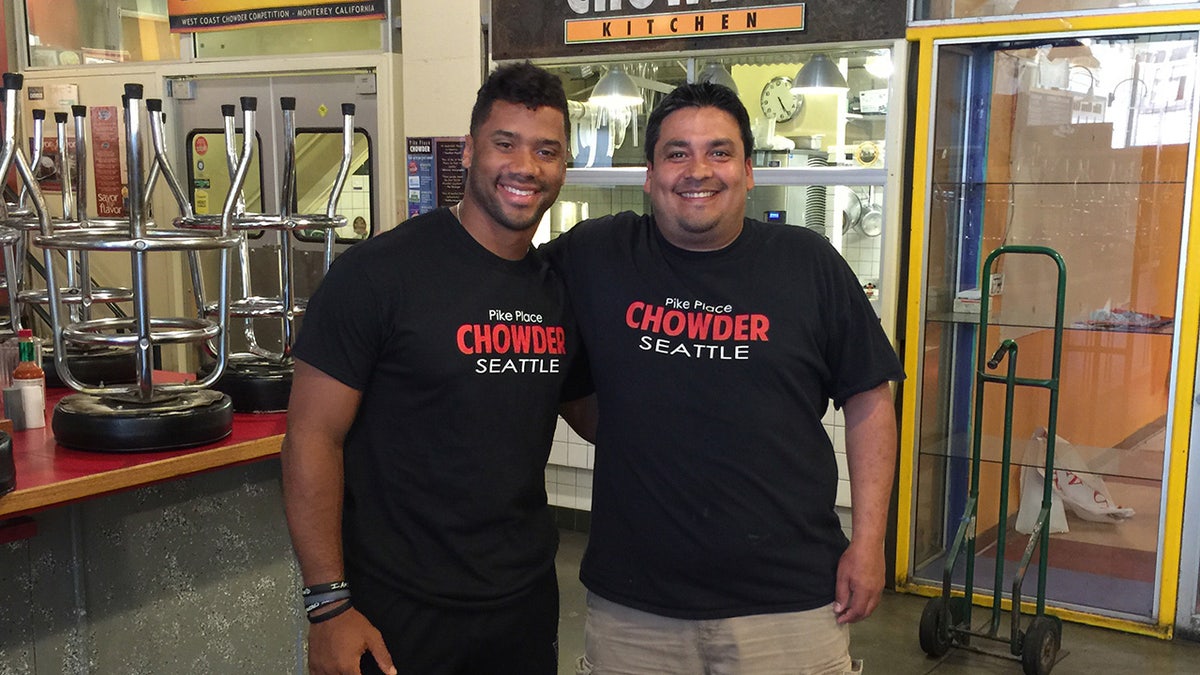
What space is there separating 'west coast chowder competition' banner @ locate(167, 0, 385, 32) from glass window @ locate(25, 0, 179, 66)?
251mm

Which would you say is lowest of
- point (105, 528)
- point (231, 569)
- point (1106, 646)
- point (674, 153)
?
point (1106, 646)

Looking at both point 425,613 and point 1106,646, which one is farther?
point 1106,646

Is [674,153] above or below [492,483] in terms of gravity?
above

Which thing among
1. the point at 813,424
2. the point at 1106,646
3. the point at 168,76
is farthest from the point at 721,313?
the point at 168,76

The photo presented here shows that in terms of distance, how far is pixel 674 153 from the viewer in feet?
7.21

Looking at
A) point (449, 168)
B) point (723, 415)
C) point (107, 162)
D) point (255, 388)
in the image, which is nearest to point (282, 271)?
point (255, 388)

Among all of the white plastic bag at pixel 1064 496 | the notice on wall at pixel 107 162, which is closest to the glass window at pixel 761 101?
the white plastic bag at pixel 1064 496

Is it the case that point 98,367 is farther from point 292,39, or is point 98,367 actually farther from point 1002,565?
point 292,39

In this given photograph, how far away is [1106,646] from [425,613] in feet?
9.94

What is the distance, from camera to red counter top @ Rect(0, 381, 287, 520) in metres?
2.19

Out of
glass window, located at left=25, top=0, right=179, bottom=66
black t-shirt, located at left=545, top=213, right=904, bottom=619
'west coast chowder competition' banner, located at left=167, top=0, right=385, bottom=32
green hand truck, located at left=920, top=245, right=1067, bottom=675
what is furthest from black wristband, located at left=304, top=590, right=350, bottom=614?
Answer: glass window, located at left=25, top=0, right=179, bottom=66

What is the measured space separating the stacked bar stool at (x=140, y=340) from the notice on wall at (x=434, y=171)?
2538mm

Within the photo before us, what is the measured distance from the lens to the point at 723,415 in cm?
212

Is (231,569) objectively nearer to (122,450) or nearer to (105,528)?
(105,528)
